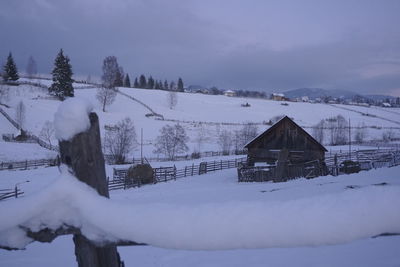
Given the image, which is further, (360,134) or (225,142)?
(360,134)

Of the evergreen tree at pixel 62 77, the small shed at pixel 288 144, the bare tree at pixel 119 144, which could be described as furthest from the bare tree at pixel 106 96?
the small shed at pixel 288 144

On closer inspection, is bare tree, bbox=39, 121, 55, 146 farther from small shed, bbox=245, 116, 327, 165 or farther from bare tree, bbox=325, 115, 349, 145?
bare tree, bbox=325, 115, 349, 145

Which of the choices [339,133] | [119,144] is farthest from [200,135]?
[339,133]

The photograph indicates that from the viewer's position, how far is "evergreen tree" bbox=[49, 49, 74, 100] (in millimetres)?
57000

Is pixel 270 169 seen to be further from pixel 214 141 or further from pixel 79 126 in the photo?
pixel 214 141

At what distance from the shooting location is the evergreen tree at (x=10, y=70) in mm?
63816

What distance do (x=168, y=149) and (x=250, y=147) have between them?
20.8m

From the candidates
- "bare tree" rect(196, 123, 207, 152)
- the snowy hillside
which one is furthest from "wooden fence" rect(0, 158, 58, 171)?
"bare tree" rect(196, 123, 207, 152)

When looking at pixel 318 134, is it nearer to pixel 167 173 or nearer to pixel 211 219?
pixel 167 173

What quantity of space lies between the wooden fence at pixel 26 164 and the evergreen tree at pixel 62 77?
27769 mm

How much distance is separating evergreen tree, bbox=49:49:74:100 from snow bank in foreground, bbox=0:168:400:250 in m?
61.7

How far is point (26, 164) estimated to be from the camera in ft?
102

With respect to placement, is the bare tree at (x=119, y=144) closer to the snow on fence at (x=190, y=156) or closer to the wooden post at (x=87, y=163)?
the snow on fence at (x=190, y=156)

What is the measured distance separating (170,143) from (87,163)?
42.2 metres
